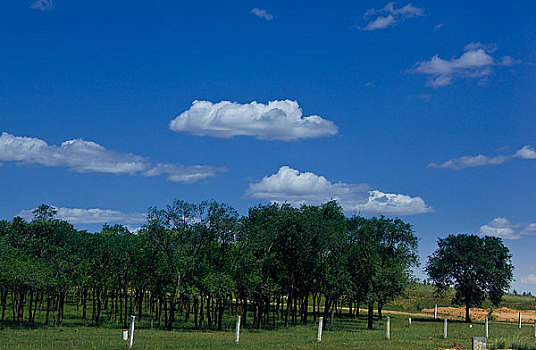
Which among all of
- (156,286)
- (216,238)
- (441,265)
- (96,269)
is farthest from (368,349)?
(441,265)

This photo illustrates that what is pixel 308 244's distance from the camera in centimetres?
6272

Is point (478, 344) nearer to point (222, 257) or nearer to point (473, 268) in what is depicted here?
point (222, 257)

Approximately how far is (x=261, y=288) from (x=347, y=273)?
9591mm

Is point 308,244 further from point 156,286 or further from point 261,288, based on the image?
point 156,286

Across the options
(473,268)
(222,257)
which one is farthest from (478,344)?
(473,268)

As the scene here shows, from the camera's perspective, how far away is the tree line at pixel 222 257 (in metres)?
58.2

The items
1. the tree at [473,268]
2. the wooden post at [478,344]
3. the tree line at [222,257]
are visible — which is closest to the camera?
the wooden post at [478,344]

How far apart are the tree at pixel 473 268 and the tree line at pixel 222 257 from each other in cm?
2302

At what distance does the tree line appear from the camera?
58.2 m

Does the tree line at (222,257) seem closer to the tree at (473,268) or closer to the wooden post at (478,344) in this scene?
the tree at (473,268)

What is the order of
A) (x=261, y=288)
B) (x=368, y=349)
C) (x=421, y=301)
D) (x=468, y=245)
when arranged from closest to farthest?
(x=368, y=349) < (x=261, y=288) < (x=468, y=245) < (x=421, y=301)

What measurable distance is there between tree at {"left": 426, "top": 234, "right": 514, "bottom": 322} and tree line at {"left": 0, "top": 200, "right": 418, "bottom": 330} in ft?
75.5

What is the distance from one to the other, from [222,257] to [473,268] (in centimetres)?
4695

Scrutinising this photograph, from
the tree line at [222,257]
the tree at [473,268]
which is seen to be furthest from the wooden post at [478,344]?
the tree at [473,268]
